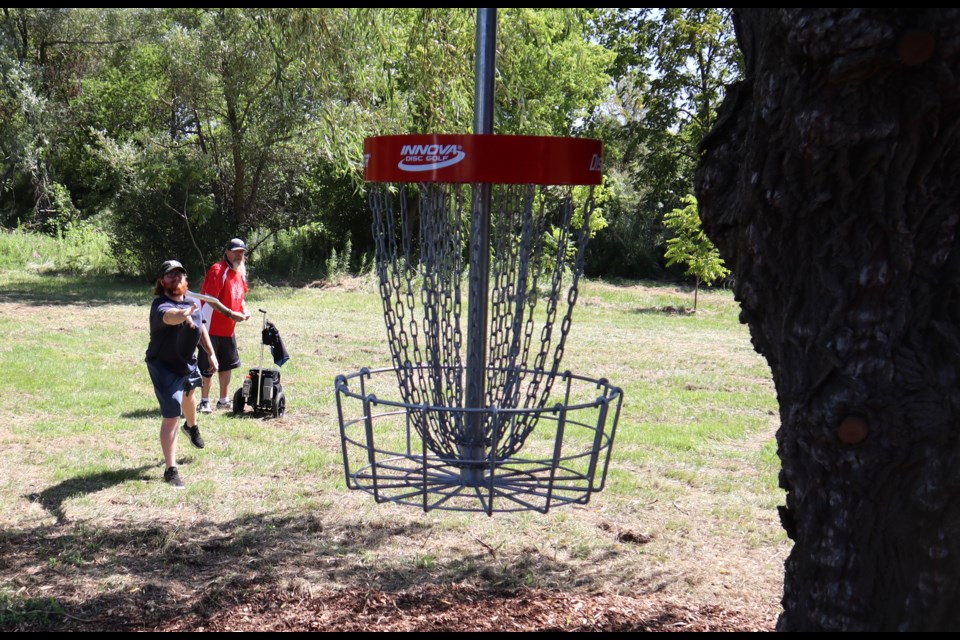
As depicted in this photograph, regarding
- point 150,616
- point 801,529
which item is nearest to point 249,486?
point 150,616

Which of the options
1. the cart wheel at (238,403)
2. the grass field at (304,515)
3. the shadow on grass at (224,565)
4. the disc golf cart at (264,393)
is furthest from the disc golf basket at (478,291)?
the cart wheel at (238,403)

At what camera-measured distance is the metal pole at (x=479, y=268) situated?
2580 mm

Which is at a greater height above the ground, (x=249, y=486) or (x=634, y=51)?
(x=634, y=51)

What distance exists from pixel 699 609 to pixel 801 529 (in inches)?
72.2

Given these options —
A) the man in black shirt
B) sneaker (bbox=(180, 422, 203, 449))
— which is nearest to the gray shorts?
the man in black shirt

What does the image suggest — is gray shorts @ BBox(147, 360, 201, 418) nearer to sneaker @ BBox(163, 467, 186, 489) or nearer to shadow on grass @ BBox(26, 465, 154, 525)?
sneaker @ BBox(163, 467, 186, 489)

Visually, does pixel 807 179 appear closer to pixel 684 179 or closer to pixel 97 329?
pixel 97 329

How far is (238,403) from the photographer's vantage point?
8180mm

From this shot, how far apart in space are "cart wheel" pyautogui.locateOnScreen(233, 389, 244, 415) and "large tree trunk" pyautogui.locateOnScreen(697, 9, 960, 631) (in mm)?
6350

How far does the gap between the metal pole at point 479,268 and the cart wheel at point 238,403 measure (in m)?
5.62

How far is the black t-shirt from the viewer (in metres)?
6.17

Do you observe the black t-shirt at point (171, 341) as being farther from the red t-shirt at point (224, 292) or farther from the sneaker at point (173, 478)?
the red t-shirt at point (224, 292)

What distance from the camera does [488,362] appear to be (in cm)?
306
